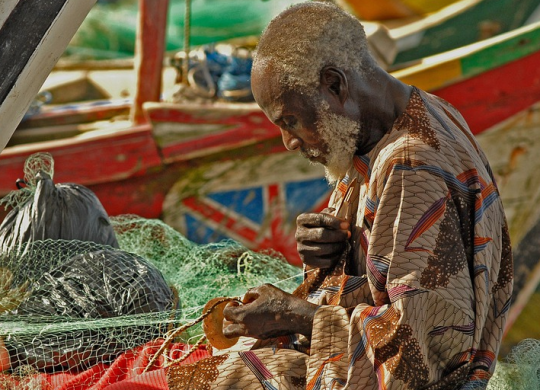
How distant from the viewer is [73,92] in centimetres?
921

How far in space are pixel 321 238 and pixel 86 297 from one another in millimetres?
1170

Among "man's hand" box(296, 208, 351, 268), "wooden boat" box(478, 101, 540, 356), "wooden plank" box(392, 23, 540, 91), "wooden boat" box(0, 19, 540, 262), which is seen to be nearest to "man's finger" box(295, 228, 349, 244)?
"man's hand" box(296, 208, 351, 268)

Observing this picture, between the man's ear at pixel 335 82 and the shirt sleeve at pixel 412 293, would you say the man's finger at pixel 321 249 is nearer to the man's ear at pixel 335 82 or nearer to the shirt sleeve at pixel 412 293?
the shirt sleeve at pixel 412 293

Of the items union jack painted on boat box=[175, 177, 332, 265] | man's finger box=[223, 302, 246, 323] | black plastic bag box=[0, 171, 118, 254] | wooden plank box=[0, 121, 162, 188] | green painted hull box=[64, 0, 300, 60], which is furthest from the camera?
green painted hull box=[64, 0, 300, 60]

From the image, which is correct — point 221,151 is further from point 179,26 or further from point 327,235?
point 179,26

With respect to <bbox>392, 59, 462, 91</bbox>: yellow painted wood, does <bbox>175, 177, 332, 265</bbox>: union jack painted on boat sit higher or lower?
lower

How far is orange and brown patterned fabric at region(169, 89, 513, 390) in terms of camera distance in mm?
2283

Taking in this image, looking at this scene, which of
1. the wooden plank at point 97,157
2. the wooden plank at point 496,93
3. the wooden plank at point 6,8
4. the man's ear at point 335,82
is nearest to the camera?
the wooden plank at point 6,8

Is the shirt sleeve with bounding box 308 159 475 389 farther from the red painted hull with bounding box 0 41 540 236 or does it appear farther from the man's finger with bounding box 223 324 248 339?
the red painted hull with bounding box 0 41 540 236

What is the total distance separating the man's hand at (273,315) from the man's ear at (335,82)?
0.60 metres

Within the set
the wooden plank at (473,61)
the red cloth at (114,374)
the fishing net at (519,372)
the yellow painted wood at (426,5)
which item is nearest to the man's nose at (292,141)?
the red cloth at (114,374)

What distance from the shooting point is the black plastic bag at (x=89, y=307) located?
10.0 ft

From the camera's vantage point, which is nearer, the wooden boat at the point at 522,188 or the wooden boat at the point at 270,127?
the wooden boat at the point at 270,127

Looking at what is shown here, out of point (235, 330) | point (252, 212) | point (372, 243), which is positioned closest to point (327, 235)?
point (372, 243)
